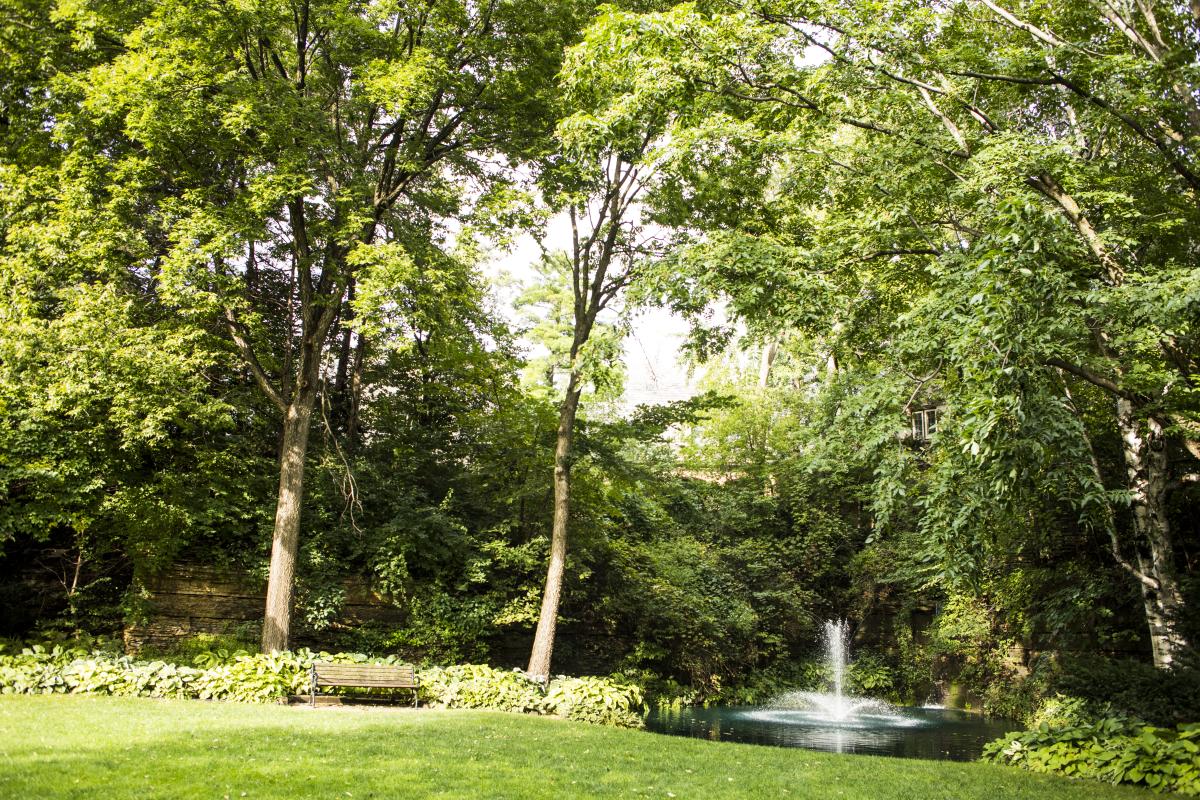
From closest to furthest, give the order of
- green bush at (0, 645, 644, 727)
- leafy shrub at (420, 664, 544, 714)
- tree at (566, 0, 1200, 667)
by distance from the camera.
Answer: tree at (566, 0, 1200, 667) < green bush at (0, 645, 644, 727) < leafy shrub at (420, 664, 544, 714)

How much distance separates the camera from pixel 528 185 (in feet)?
45.9

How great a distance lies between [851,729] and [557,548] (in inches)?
255

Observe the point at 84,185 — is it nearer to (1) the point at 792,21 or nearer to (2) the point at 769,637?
(1) the point at 792,21

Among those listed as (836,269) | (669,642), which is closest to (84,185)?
(836,269)

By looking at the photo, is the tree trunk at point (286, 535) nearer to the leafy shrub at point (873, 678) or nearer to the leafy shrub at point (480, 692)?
the leafy shrub at point (480, 692)

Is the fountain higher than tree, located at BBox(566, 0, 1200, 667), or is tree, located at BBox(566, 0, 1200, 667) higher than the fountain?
tree, located at BBox(566, 0, 1200, 667)

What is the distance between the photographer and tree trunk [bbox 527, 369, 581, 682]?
12805 millimetres

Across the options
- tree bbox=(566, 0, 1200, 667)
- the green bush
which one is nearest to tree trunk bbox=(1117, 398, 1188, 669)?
tree bbox=(566, 0, 1200, 667)

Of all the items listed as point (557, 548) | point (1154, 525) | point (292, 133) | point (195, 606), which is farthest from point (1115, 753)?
point (195, 606)

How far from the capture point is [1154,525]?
10.4 metres

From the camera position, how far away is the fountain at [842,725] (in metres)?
Result: 11.7

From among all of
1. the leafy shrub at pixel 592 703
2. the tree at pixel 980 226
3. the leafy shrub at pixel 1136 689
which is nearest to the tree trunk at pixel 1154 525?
the tree at pixel 980 226

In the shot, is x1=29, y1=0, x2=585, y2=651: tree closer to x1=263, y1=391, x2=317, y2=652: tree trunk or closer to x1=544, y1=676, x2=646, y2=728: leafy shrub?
x1=263, y1=391, x2=317, y2=652: tree trunk

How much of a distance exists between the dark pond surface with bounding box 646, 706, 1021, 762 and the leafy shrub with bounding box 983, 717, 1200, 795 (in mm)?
1379
